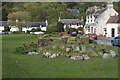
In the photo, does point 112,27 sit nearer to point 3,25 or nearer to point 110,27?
point 110,27

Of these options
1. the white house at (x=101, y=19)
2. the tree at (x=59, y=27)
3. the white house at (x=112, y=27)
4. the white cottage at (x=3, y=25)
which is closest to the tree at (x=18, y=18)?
the white cottage at (x=3, y=25)

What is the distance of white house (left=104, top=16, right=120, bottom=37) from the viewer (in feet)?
164

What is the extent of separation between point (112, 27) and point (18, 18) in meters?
33.7

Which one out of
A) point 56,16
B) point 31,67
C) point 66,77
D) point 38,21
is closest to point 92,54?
point 31,67

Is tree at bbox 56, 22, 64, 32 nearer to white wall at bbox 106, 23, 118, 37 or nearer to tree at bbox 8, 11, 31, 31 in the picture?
tree at bbox 8, 11, 31, 31

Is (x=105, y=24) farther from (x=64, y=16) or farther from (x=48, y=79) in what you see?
(x=48, y=79)

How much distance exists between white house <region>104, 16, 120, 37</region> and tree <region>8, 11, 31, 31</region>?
30.8 m

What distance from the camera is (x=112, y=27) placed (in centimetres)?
5141

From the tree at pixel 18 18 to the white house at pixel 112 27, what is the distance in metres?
30.8

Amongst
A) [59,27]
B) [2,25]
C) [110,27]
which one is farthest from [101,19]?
[2,25]

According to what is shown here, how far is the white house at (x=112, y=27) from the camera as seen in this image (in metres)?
49.9

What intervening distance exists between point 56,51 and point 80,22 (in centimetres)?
5590

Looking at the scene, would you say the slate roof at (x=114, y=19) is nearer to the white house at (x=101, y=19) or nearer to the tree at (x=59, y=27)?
the white house at (x=101, y=19)

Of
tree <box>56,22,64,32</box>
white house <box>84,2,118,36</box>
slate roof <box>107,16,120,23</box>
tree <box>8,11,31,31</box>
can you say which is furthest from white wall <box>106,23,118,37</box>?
tree <box>8,11,31,31</box>
